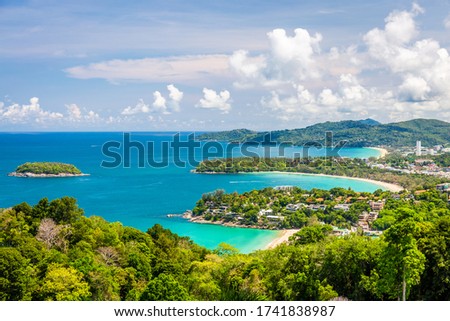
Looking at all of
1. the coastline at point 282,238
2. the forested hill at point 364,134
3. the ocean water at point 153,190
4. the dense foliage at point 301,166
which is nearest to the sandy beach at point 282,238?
the coastline at point 282,238

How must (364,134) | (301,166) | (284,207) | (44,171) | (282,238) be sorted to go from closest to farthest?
(282,238) < (284,207) < (44,171) < (301,166) < (364,134)

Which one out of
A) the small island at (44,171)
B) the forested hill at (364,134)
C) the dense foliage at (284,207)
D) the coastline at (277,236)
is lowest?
the coastline at (277,236)

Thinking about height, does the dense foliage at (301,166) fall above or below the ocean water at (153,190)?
above

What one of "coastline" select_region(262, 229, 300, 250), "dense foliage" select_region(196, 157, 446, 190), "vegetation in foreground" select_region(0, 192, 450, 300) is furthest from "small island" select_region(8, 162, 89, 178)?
"vegetation in foreground" select_region(0, 192, 450, 300)

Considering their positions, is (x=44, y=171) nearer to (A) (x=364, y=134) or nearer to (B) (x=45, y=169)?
(B) (x=45, y=169)

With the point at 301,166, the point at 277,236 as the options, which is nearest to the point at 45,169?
the point at 301,166

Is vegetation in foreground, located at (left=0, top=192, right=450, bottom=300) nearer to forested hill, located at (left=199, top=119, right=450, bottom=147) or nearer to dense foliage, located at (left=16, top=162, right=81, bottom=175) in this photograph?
dense foliage, located at (left=16, top=162, right=81, bottom=175)

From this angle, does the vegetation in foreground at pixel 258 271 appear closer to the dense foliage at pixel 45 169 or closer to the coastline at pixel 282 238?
the coastline at pixel 282 238
